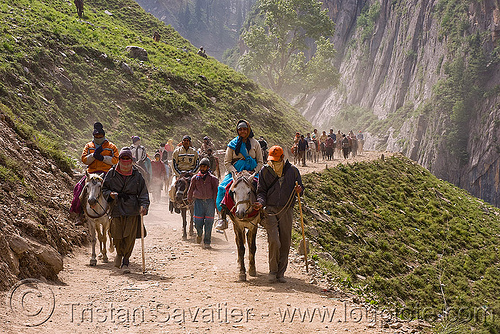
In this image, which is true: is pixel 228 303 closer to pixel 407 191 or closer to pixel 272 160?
pixel 272 160


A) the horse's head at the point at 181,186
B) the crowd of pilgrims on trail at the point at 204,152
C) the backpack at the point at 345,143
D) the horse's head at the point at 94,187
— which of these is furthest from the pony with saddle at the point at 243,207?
the backpack at the point at 345,143

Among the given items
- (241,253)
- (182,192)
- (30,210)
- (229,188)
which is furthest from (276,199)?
(30,210)

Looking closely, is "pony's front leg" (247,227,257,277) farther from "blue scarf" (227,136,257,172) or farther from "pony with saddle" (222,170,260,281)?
"blue scarf" (227,136,257,172)

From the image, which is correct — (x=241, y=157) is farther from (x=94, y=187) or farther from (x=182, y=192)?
(x=182, y=192)

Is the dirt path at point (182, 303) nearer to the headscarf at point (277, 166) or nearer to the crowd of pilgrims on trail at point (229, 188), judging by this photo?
the crowd of pilgrims on trail at point (229, 188)

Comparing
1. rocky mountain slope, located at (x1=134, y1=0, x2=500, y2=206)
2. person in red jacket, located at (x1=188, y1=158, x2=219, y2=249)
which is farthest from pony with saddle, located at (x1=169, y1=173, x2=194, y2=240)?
rocky mountain slope, located at (x1=134, y1=0, x2=500, y2=206)

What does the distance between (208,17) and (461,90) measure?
4220 inches

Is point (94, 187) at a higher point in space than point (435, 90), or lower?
lower

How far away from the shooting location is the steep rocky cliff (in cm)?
6612

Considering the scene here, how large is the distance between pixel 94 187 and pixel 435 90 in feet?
222

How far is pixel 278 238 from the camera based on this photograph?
Result: 833cm

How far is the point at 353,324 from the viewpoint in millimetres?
6637

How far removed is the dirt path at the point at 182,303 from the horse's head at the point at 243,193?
4.05 ft

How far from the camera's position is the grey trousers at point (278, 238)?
8281mm
